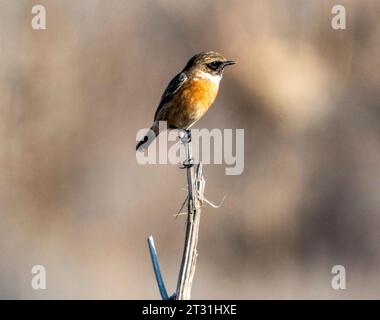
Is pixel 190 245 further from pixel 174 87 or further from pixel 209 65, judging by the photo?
pixel 174 87

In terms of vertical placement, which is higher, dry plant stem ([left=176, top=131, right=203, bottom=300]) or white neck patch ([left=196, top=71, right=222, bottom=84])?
white neck patch ([left=196, top=71, right=222, bottom=84])

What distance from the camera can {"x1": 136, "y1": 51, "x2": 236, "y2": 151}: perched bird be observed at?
6918mm

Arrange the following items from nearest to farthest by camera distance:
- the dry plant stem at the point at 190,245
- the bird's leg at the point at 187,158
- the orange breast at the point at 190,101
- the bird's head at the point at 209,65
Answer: the dry plant stem at the point at 190,245 < the bird's leg at the point at 187,158 < the bird's head at the point at 209,65 < the orange breast at the point at 190,101

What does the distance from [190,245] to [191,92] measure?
10.5 ft

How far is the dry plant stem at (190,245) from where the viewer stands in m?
3.96

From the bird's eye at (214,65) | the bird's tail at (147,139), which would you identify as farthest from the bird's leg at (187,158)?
the bird's eye at (214,65)

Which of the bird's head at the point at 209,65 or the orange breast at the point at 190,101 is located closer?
the bird's head at the point at 209,65

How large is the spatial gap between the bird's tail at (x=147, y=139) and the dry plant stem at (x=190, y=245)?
2.48m

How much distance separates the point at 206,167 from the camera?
10.6 meters

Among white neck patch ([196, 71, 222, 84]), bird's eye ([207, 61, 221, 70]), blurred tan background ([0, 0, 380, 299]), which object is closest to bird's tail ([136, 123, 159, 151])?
white neck patch ([196, 71, 222, 84])

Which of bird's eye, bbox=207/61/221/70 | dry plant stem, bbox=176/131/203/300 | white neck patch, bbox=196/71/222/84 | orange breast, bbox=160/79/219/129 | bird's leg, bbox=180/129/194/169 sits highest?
bird's eye, bbox=207/61/221/70

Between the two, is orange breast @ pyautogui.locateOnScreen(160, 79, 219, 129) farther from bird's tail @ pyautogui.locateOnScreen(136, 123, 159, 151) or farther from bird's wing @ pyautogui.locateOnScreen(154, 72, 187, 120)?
bird's tail @ pyautogui.locateOnScreen(136, 123, 159, 151)

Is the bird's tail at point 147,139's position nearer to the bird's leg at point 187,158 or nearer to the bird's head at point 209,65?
the bird's leg at point 187,158
